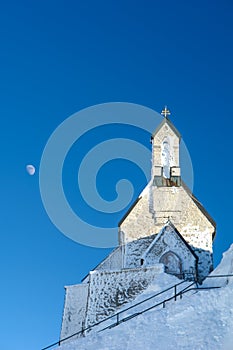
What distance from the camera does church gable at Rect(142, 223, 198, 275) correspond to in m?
37.2

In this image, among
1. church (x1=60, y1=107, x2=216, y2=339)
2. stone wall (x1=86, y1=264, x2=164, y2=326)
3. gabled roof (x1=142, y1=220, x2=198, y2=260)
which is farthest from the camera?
gabled roof (x1=142, y1=220, x2=198, y2=260)

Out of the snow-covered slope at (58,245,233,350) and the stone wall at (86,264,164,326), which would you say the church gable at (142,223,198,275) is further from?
the snow-covered slope at (58,245,233,350)

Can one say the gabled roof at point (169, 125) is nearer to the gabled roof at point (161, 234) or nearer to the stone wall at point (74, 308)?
the gabled roof at point (161, 234)

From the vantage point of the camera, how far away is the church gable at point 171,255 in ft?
122

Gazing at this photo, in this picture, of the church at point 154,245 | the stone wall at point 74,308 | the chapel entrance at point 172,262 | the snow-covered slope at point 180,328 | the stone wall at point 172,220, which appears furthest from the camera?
the stone wall at point 172,220

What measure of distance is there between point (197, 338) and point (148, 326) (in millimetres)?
2392

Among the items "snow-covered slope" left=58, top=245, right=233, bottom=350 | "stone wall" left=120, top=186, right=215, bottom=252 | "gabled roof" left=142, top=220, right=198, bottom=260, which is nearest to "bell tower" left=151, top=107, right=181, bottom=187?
"stone wall" left=120, top=186, right=215, bottom=252

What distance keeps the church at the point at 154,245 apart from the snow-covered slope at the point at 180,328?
28.0ft

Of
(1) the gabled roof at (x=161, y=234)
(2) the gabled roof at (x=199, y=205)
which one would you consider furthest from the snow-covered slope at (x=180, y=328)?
(2) the gabled roof at (x=199, y=205)

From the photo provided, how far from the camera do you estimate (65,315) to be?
41031mm

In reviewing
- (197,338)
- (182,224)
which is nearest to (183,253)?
(182,224)

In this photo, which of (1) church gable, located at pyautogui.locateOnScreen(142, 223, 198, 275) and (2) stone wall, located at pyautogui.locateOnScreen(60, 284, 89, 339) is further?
(2) stone wall, located at pyautogui.locateOnScreen(60, 284, 89, 339)

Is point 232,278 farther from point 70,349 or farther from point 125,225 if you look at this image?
point 125,225

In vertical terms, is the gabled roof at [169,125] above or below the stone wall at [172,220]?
above
